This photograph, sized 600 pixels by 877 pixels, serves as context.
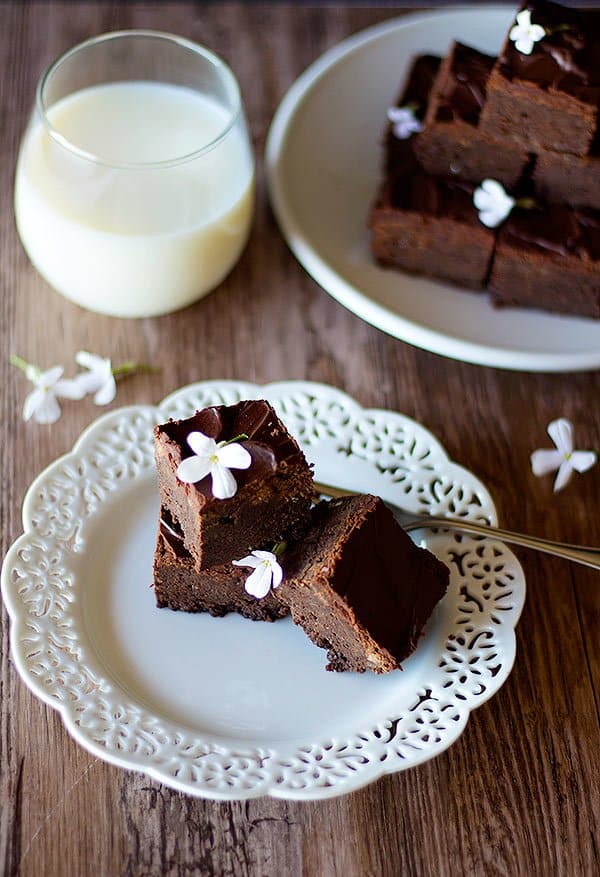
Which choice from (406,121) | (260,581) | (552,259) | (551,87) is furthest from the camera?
(406,121)

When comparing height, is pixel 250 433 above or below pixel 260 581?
above

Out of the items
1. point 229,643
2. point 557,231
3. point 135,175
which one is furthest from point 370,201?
point 229,643

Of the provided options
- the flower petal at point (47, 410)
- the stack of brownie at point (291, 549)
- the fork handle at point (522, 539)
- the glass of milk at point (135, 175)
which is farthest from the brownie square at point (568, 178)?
the flower petal at point (47, 410)

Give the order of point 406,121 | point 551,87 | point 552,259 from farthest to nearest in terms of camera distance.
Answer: point 406,121
point 552,259
point 551,87

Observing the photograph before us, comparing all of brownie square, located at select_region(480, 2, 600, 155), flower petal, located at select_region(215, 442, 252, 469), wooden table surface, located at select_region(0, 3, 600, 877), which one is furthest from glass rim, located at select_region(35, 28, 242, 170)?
flower petal, located at select_region(215, 442, 252, 469)

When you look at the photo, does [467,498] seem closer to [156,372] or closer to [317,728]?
[317,728]

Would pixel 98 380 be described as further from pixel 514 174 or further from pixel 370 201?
pixel 514 174

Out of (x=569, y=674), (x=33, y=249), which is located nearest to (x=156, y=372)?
(x=33, y=249)
